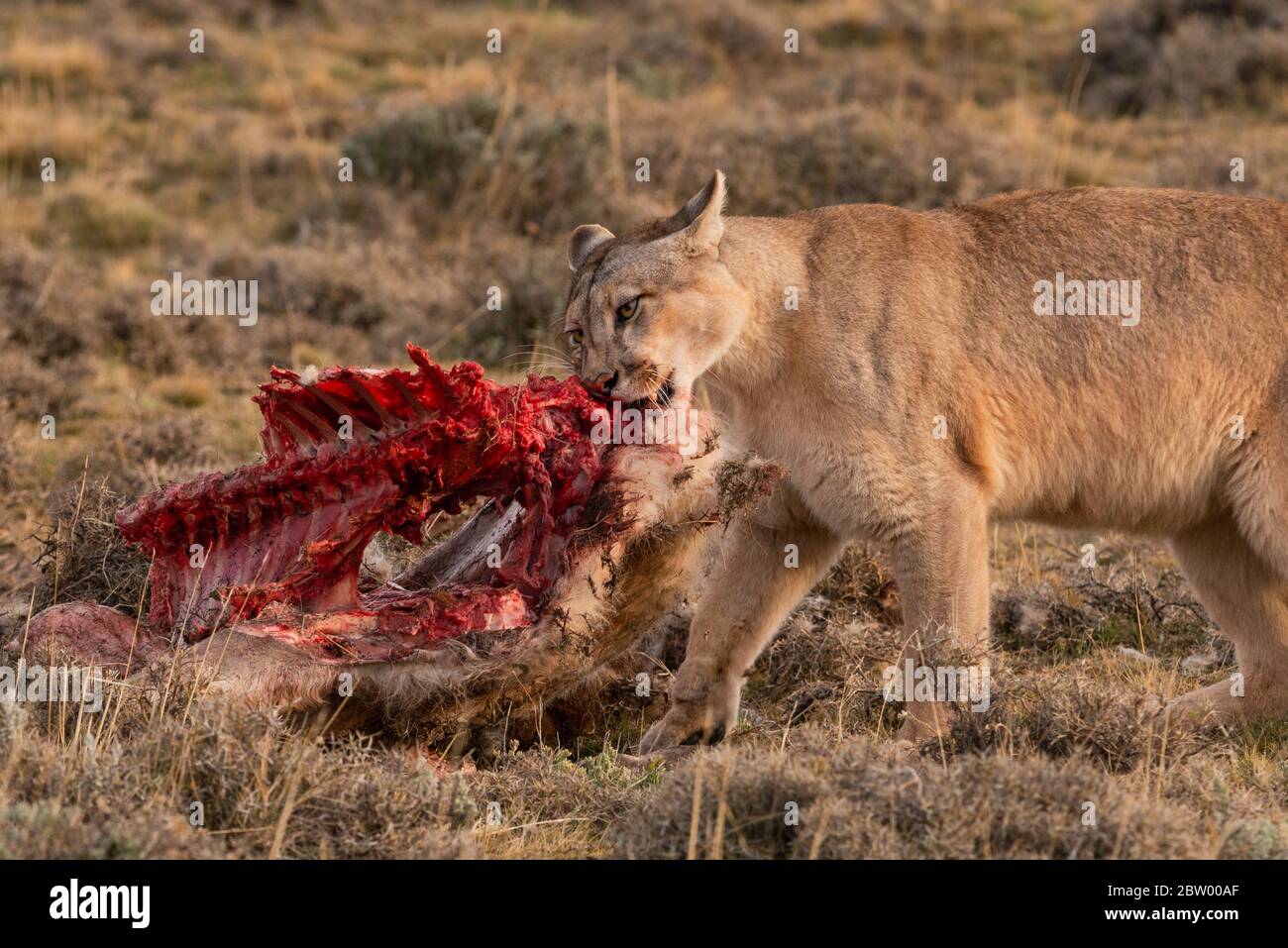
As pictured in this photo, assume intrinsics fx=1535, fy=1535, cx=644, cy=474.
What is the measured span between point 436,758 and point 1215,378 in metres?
3.08

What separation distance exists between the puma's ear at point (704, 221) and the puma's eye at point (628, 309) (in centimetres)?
31

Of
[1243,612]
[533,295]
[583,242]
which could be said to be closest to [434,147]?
[533,295]

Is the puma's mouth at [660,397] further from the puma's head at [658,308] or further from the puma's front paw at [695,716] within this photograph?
the puma's front paw at [695,716]

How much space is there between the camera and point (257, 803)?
389 cm

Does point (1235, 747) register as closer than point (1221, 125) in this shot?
Yes

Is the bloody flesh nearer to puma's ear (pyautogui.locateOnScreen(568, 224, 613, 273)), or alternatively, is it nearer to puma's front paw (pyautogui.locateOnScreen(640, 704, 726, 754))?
puma's front paw (pyautogui.locateOnScreen(640, 704, 726, 754))

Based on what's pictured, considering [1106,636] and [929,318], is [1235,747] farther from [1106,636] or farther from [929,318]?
[929,318]

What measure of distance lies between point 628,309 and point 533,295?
5.54 m

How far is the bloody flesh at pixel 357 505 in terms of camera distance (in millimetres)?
4449

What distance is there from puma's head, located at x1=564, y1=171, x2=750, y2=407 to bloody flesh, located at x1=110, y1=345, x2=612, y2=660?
1.38 feet

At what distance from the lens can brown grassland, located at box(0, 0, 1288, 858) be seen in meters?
3.93

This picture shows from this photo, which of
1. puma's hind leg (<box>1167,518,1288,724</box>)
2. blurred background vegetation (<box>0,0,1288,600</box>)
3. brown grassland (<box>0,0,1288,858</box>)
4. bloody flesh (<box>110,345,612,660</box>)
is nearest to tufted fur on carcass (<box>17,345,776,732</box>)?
bloody flesh (<box>110,345,612,660</box>)

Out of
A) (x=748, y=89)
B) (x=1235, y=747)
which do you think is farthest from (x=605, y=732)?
(x=748, y=89)

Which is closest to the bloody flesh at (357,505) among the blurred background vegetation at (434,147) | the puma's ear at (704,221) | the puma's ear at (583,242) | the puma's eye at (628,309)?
the puma's eye at (628,309)
